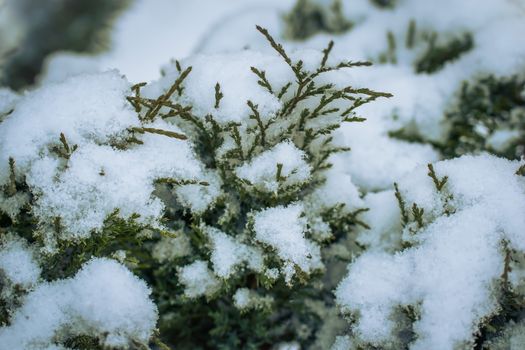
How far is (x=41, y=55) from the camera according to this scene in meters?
4.76

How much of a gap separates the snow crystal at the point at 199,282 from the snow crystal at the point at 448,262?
582 millimetres

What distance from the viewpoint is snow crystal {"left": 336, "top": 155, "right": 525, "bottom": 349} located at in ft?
5.54

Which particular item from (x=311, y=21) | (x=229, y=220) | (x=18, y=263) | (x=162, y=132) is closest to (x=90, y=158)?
(x=162, y=132)

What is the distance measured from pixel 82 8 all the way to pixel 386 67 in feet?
10.9

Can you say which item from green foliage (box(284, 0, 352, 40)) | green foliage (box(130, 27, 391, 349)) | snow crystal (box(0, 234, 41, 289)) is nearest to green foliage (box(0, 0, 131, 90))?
green foliage (box(284, 0, 352, 40))

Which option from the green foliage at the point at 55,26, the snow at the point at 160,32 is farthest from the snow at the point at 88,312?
the snow at the point at 160,32

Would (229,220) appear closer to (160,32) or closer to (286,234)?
(286,234)

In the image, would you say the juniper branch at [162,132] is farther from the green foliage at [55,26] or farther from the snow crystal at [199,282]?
the green foliage at [55,26]

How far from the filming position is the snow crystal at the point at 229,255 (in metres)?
1.95

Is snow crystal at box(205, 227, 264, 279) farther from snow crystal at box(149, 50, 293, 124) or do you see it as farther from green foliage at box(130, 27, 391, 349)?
snow crystal at box(149, 50, 293, 124)

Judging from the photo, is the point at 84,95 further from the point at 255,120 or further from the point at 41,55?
the point at 41,55

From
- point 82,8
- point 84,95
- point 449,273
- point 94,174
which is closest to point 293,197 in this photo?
point 449,273

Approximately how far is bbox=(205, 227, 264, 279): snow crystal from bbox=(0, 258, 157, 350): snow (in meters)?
0.34

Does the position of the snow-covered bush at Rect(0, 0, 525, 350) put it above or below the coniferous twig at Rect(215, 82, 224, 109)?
below
